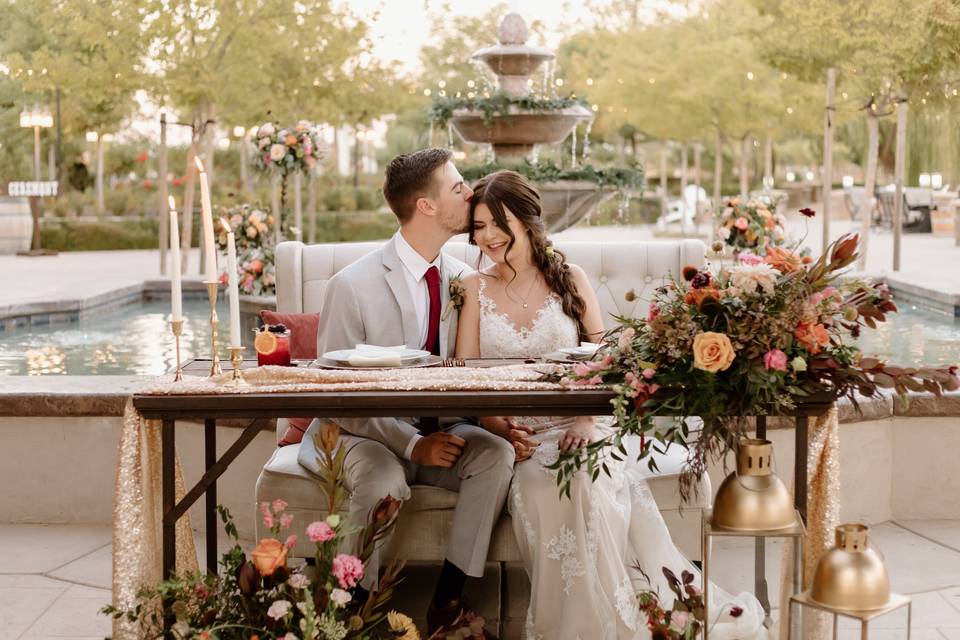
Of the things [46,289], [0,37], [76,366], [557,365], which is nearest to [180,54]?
[46,289]

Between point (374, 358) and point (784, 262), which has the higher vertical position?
point (784, 262)

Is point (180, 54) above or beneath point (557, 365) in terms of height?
above

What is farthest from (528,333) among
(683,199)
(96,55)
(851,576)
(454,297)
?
(683,199)

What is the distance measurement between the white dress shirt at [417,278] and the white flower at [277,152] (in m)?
5.04

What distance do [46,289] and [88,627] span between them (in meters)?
9.38

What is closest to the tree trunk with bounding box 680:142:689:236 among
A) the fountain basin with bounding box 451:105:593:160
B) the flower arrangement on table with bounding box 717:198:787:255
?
the fountain basin with bounding box 451:105:593:160

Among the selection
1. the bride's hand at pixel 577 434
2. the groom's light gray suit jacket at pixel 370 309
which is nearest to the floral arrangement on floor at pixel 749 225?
the groom's light gray suit jacket at pixel 370 309

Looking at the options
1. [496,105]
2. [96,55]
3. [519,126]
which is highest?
[96,55]

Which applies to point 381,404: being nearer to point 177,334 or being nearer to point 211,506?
point 177,334

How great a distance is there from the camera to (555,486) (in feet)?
12.2

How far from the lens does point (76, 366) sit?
7.88 m

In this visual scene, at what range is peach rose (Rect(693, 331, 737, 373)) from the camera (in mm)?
2988

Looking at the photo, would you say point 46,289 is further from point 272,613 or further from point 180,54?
point 272,613

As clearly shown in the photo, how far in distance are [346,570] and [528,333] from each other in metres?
1.35
